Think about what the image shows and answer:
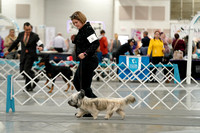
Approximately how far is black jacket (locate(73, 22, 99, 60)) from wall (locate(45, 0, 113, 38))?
1422 cm

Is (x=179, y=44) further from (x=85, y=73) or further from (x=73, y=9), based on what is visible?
(x=73, y=9)

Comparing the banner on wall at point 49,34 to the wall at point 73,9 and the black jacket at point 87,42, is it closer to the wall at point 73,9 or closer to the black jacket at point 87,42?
the wall at point 73,9

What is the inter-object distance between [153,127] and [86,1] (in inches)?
614

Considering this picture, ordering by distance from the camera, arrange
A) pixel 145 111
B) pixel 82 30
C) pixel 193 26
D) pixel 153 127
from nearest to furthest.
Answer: pixel 153 127 → pixel 82 30 → pixel 145 111 → pixel 193 26

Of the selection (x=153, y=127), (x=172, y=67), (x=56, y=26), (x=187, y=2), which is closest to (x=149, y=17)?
(x=187, y=2)

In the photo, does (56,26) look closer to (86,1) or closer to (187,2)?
(86,1)

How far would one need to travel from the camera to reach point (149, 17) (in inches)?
742

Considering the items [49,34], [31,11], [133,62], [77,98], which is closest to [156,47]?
[133,62]

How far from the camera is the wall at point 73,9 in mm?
19109

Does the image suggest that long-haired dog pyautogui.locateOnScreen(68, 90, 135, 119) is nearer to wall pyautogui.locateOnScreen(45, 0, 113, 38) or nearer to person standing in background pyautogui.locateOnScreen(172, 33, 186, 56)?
person standing in background pyautogui.locateOnScreen(172, 33, 186, 56)

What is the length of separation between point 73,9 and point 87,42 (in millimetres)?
14814

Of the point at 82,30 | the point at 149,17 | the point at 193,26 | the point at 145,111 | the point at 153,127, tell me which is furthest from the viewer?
the point at 149,17

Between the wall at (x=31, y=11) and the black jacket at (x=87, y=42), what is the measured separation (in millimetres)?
14232

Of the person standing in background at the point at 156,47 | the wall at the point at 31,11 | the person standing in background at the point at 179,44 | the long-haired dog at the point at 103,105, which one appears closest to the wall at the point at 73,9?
the wall at the point at 31,11
